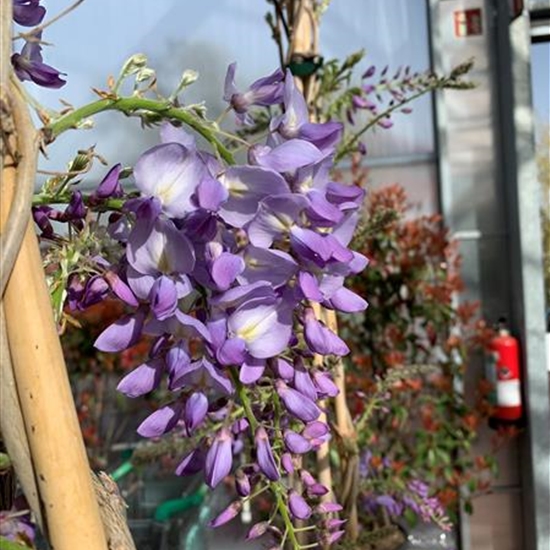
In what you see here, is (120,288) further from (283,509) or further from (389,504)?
(389,504)

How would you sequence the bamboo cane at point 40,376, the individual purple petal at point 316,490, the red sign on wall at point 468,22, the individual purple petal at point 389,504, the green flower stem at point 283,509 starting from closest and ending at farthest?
the bamboo cane at point 40,376
the green flower stem at point 283,509
the individual purple petal at point 316,490
the individual purple petal at point 389,504
the red sign on wall at point 468,22

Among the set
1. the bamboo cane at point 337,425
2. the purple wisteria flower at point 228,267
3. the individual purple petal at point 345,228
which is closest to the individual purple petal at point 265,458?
the purple wisteria flower at point 228,267

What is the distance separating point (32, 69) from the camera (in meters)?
0.44

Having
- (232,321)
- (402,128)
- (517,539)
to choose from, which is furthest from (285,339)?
(517,539)

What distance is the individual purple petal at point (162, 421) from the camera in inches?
15.4

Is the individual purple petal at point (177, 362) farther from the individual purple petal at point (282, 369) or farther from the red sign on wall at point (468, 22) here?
the red sign on wall at point (468, 22)

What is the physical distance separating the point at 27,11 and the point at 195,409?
0.23 meters

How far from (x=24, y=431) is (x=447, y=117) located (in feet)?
8.37

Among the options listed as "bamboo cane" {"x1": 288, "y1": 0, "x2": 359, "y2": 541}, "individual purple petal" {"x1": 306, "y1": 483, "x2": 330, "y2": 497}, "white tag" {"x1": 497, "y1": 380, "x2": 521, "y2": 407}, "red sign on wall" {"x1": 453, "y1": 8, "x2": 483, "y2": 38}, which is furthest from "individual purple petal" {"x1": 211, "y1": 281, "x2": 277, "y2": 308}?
"red sign on wall" {"x1": 453, "y1": 8, "x2": 483, "y2": 38}

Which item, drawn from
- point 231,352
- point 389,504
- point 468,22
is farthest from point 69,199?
point 468,22

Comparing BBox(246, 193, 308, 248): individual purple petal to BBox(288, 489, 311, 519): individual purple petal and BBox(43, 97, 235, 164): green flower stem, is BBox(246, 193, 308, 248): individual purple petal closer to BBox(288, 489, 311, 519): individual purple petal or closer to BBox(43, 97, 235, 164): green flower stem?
BBox(43, 97, 235, 164): green flower stem

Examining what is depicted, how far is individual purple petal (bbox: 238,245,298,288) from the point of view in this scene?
14.6 inches

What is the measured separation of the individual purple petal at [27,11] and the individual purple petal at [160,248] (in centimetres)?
15

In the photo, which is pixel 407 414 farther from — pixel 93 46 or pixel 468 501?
pixel 93 46
